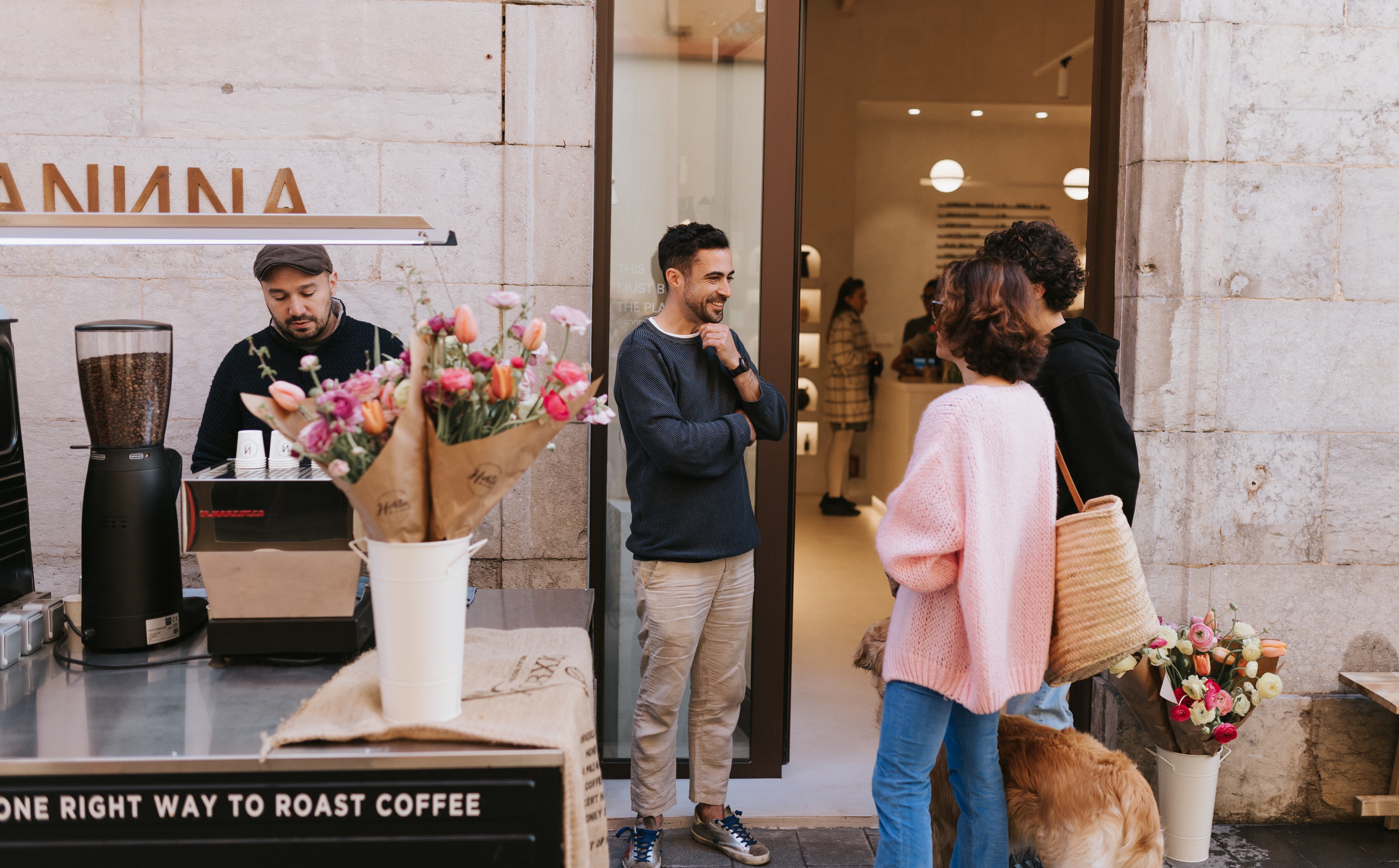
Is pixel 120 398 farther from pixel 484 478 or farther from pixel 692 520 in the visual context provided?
pixel 692 520

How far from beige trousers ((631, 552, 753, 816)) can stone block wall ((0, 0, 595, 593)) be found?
739 millimetres

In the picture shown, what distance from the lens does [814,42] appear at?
390 inches

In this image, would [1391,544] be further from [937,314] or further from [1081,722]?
[937,314]

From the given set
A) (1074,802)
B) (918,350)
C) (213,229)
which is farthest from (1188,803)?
(918,350)

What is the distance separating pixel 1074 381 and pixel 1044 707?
92cm

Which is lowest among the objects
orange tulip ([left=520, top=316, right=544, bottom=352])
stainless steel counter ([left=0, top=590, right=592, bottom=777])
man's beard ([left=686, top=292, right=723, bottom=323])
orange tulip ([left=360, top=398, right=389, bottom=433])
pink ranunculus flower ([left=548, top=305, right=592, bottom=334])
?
stainless steel counter ([left=0, top=590, right=592, bottom=777])

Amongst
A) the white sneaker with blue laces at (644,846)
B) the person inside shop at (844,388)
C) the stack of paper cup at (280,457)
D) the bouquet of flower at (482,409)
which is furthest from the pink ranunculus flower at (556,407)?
the person inside shop at (844,388)

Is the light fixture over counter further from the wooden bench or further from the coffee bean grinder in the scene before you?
the wooden bench

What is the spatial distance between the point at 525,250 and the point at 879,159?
24.8 ft

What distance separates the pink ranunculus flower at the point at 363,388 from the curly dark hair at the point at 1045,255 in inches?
61.9

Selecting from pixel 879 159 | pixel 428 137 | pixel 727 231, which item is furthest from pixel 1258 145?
pixel 879 159

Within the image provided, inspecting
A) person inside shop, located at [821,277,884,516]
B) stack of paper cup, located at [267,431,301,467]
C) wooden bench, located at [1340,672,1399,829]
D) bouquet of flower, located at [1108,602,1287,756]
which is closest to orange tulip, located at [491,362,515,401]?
stack of paper cup, located at [267,431,301,467]

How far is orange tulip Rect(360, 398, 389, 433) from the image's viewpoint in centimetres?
156

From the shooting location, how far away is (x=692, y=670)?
10.6 ft
